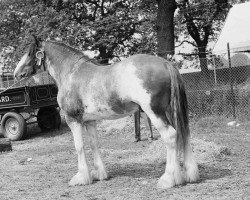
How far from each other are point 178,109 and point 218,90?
811 centimetres

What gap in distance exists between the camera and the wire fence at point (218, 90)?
13.1 metres

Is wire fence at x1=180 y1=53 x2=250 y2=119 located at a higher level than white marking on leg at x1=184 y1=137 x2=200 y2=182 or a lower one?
higher

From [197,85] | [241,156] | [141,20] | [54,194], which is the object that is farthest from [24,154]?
[141,20]

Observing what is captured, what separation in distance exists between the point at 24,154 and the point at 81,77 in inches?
174

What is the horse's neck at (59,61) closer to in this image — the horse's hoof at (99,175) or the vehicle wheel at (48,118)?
the horse's hoof at (99,175)

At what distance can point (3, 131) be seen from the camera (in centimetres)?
1317

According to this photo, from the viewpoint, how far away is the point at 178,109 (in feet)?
18.7

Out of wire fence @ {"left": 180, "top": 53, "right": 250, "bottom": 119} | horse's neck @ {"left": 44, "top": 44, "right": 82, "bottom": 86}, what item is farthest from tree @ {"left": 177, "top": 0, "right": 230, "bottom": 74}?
horse's neck @ {"left": 44, "top": 44, "right": 82, "bottom": 86}

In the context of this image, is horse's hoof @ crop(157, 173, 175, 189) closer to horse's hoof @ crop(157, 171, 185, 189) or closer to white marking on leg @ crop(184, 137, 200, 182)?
horse's hoof @ crop(157, 171, 185, 189)

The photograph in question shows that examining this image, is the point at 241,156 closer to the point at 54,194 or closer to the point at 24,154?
the point at 54,194

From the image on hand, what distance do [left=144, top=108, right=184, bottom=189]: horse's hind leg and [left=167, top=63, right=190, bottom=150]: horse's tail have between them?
0.14m

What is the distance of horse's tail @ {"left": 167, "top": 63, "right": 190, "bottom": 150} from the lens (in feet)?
18.5

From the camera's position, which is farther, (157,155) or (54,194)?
(157,155)

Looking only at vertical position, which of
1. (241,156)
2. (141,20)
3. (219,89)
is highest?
(141,20)
